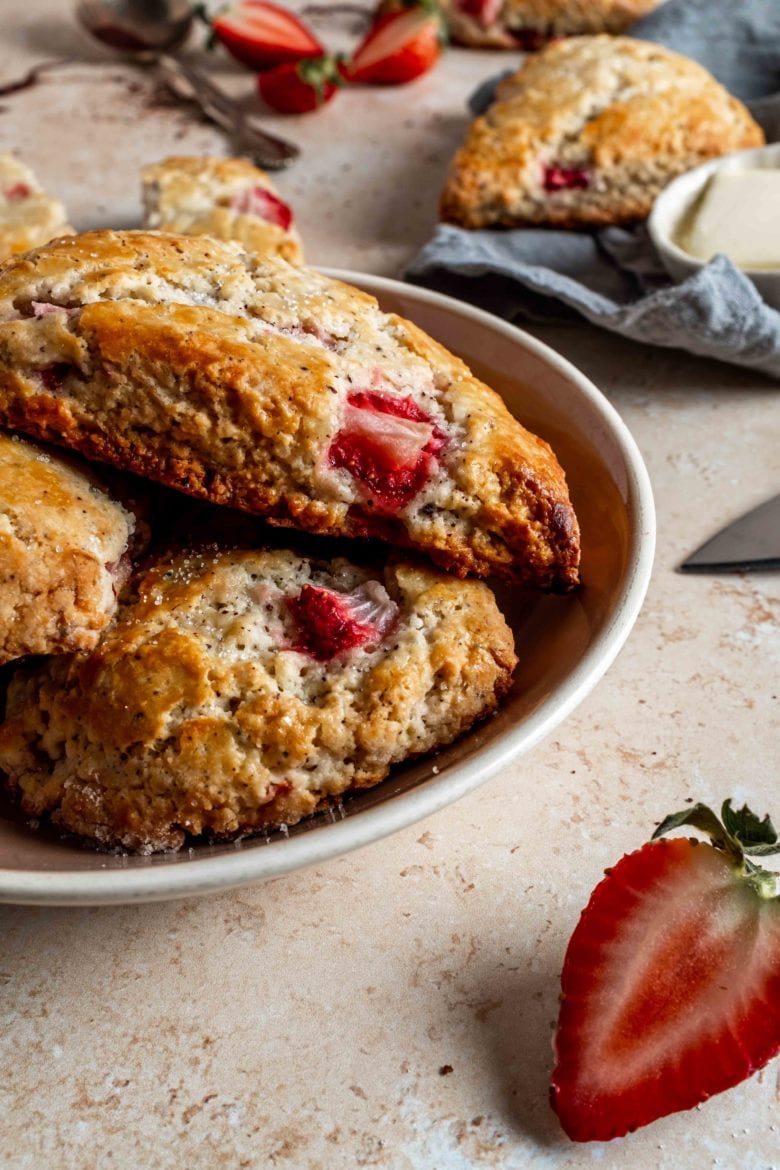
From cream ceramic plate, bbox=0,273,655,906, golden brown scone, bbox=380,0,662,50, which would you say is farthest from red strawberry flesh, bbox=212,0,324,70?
cream ceramic plate, bbox=0,273,655,906

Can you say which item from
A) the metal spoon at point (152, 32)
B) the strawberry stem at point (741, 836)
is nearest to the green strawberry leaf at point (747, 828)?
the strawberry stem at point (741, 836)

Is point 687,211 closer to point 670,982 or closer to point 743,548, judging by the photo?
point 743,548

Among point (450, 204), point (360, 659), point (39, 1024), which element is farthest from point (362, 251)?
point (39, 1024)

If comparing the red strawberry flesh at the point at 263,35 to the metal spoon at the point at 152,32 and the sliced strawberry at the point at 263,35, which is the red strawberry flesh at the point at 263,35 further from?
the metal spoon at the point at 152,32

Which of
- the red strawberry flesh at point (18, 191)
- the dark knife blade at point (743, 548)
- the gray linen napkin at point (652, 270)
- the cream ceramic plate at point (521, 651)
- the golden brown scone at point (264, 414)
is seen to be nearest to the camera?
the cream ceramic plate at point (521, 651)

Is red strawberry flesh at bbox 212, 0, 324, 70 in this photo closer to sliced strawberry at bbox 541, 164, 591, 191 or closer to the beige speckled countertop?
sliced strawberry at bbox 541, 164, 591, 191

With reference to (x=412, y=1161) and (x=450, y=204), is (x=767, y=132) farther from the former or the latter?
(x=412, y=1161)

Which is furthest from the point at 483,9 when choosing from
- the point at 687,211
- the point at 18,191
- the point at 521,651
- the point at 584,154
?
the point at 521,651
